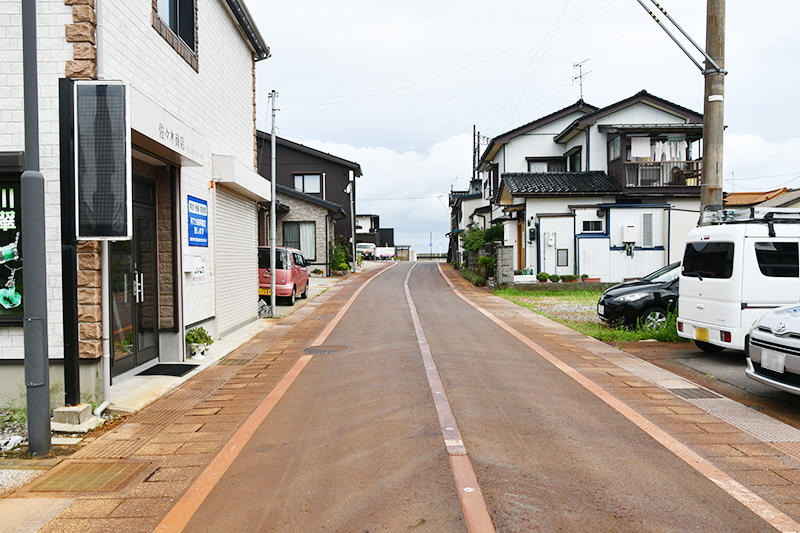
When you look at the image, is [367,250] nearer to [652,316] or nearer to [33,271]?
[652,316]

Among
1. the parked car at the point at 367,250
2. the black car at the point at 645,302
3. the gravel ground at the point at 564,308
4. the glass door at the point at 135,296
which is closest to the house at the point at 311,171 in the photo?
the gravel ground at the point at 564,308

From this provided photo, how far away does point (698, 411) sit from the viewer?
6.67 meters

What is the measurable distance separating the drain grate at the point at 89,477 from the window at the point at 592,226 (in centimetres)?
2146

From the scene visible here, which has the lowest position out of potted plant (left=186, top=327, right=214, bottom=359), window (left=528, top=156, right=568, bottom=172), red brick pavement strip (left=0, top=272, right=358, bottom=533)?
red brick pavement strip (left=0, top=272, right=358, bottom=533)

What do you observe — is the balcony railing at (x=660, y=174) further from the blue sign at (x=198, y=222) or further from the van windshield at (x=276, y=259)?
the blue sign at (x=198, y=222)

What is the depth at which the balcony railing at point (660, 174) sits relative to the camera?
26234mm

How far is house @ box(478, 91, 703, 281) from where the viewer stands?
23875 mm

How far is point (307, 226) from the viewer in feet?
114

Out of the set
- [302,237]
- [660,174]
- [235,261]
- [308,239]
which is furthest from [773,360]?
[302,237]

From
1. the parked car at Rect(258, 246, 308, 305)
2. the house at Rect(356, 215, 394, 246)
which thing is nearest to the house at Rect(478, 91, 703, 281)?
the parked car at Rect(258, 246, 308, 305)

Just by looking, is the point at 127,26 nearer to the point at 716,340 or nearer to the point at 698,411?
the point at 698,411

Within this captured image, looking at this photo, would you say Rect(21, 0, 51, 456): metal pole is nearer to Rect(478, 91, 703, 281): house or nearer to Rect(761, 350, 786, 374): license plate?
Rect(761, 350, 786, 374): license plate

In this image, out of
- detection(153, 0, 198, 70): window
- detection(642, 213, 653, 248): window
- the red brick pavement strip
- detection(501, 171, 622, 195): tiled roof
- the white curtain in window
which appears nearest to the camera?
the red brick pavement strip

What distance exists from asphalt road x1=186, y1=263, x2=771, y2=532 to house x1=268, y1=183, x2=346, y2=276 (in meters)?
26.2
